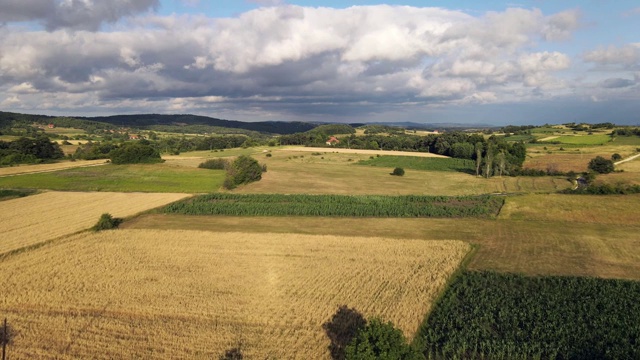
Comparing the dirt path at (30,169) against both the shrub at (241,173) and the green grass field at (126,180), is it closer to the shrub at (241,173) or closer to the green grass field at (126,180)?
the green grass field at (126,180)

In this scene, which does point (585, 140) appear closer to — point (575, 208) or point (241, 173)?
point (575, 208)

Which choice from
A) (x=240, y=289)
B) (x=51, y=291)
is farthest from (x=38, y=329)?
(x=240, y=289)

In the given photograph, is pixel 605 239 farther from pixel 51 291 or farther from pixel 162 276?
pixel 51 291

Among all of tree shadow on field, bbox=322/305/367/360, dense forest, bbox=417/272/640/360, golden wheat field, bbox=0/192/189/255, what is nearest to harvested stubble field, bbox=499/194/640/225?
dense forest, bbox=417/272/640/360

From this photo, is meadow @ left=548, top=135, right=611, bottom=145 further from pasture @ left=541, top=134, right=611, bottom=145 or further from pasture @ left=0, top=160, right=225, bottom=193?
pasture @ left=0, top=160, right=225, bottom=193

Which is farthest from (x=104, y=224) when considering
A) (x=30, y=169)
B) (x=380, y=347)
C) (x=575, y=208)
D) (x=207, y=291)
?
(x=30, y=169)

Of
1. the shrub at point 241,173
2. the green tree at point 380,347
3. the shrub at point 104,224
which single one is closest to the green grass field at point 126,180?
the shrub at point 241,173
